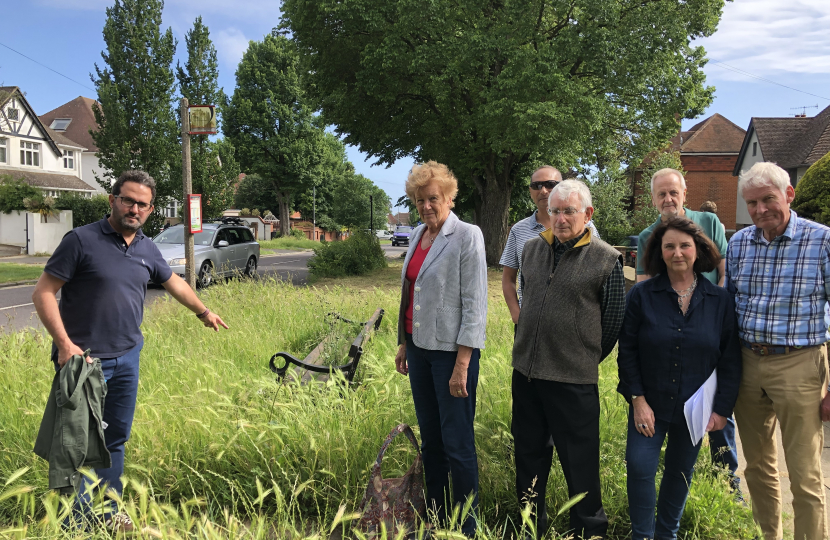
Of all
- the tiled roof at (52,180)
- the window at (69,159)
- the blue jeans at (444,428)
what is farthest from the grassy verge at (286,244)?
→ the blue jeans at (444,428)

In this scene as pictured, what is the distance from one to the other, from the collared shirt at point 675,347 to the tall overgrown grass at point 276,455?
0.76 meters

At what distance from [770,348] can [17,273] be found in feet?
68.4

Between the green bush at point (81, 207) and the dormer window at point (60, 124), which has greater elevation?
the dormer window at point (60, 124)

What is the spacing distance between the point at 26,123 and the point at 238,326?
42.1m

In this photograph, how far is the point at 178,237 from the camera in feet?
52.0

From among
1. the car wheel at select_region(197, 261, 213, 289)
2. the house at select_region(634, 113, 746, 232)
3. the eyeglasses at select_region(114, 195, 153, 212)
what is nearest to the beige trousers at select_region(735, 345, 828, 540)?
the eyeglasses at select_region(114, 195, 153, 212)

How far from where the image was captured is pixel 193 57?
26844 millimetres

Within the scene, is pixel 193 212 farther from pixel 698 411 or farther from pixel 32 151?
pixel 32 151

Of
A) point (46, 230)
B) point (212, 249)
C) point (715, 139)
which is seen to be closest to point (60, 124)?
point (46, 230)

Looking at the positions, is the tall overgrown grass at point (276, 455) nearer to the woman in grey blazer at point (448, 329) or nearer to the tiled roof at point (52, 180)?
the woman in grey blazer at point (448, 329)

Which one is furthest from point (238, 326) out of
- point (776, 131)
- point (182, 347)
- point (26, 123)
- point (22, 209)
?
point (26, 123)

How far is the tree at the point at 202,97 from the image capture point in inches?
1049

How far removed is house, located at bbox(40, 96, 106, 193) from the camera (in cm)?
5044

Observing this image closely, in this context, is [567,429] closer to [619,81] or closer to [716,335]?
[716,335]
